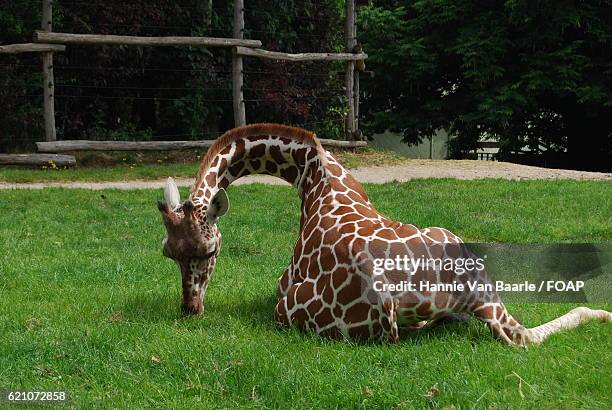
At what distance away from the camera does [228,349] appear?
209 inches

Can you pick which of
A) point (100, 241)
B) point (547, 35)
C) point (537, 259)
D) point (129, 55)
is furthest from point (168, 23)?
point (537, 259)

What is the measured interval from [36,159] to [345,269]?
12.6 metres

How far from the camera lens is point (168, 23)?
65.6ft

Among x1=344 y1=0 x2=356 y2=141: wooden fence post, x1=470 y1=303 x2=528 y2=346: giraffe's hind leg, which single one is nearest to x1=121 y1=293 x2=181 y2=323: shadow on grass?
x1=470 y1=303 x2=528 y2=346: giraffe's hind leg

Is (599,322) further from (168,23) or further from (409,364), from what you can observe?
(168,23)

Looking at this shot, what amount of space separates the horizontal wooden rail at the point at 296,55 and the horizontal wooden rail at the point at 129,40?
16 cm

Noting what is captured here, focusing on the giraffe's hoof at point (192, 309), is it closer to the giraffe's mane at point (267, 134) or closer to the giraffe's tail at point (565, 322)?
the giraffe's mane at point (267, 134)

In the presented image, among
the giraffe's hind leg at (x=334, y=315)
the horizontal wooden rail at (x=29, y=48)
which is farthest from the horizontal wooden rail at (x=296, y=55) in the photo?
the giraffe's hind leg at (x=334, y=315)

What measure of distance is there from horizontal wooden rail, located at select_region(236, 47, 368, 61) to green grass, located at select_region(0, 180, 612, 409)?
967cm

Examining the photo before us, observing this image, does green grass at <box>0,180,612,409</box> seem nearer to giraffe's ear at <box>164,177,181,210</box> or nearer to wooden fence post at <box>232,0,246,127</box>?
giraffe's ear at <box>164,177,181,210</box>

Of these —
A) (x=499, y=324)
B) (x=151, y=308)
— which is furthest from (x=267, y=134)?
(x=499, y=324)

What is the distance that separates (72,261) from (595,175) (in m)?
11.8

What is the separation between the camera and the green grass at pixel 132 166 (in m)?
15.8

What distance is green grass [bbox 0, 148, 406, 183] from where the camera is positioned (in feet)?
51.9
